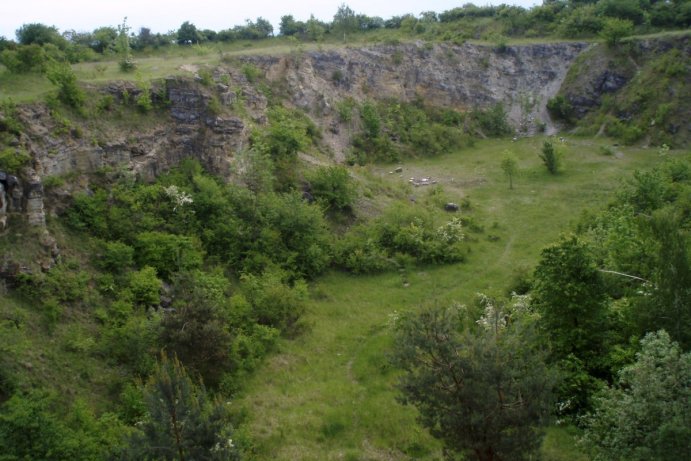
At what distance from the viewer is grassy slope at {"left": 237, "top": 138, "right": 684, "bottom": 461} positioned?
1689 centimetres

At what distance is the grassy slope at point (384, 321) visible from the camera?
16891 mm

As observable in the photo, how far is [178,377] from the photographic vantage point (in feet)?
37.4

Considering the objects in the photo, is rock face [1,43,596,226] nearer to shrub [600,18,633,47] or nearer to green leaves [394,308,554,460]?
shrub [600,18,633,47]

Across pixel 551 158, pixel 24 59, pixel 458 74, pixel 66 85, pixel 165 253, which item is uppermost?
pixel 24 59

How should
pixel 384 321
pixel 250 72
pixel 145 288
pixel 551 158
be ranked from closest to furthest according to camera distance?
pixel 145 288
pixel 384 321
pixel 250 72
pixel 551 158

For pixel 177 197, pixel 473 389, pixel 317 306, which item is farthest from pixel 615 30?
pixel 473 389

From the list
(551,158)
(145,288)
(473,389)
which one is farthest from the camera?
(551,158)

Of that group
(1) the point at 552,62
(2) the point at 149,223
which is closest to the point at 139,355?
(2) the point at 149,223

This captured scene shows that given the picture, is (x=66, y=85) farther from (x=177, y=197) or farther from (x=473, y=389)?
(x=473, y=389)

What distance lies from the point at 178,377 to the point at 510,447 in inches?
274

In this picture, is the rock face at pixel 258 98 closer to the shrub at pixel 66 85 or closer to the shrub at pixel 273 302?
the shrub at pixel 66 85

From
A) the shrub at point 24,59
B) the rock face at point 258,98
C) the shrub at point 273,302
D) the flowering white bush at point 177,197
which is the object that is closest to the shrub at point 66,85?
the rock face at point 258,98

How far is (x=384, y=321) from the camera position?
23562mm

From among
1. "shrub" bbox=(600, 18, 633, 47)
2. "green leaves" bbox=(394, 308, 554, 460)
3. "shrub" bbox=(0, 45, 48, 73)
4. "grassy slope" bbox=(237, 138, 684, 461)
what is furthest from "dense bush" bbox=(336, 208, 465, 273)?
"shrub" bbox=(600, 18, 633, 47)
